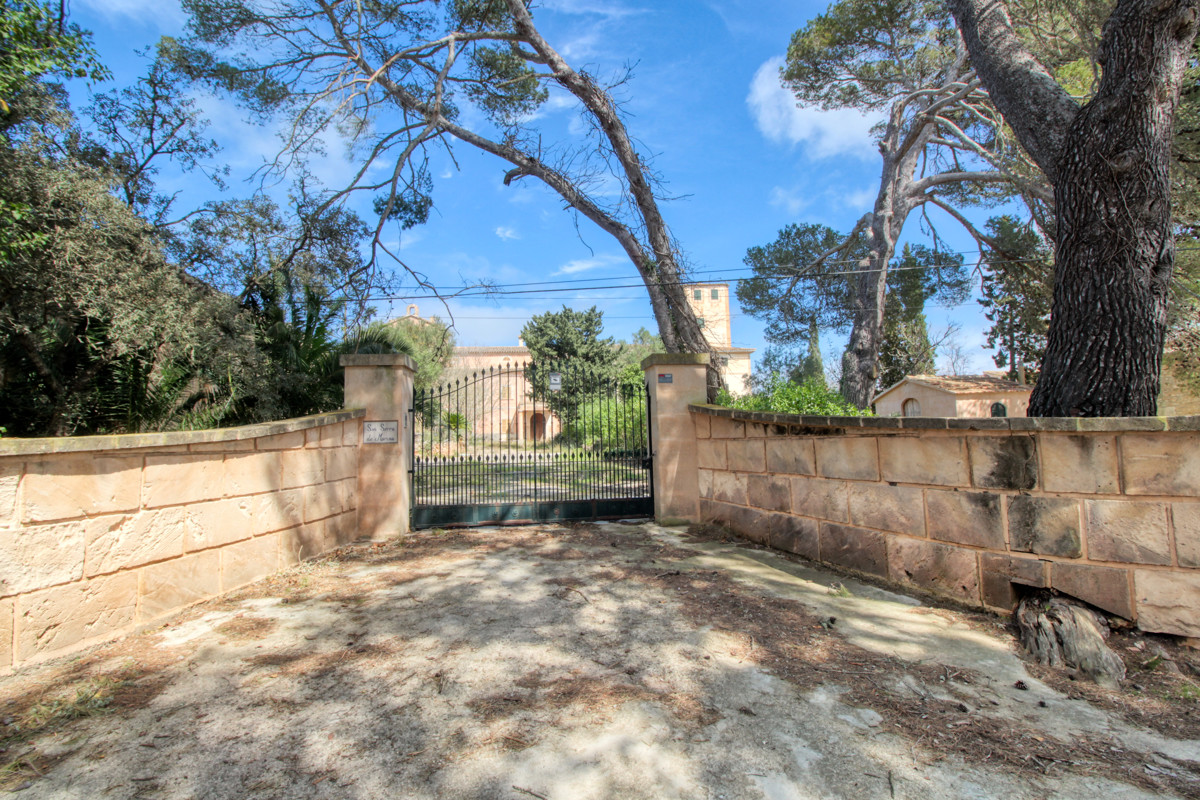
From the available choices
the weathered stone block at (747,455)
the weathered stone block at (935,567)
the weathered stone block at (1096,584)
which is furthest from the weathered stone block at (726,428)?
the weathered stone block at (1096,584)

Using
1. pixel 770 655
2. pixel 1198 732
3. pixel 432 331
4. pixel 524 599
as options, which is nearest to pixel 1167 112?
pixel 1198 732

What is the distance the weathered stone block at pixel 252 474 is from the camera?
429cm

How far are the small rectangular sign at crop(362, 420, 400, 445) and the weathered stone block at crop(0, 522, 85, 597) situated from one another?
2986mm

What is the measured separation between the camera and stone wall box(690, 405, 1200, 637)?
311cm

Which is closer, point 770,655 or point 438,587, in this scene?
point 770,655

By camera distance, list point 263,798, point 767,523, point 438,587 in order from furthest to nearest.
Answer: point 767,523, point 438,587, point 263,798

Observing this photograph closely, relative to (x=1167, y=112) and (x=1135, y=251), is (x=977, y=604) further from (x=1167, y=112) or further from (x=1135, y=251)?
(x=1167, y=112)

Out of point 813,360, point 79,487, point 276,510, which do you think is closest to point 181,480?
point 79,487

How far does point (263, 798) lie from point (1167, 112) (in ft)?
22.3

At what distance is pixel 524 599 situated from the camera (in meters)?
4.12

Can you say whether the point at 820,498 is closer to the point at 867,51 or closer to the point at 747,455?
the point at 747,455

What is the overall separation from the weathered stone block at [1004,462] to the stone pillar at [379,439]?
5369mm

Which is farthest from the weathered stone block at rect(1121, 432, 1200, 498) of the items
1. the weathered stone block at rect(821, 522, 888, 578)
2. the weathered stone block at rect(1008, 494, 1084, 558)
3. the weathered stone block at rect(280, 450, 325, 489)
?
the weathered stone block at rect(280, 450, 325, 489)

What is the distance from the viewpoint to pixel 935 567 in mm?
3984
